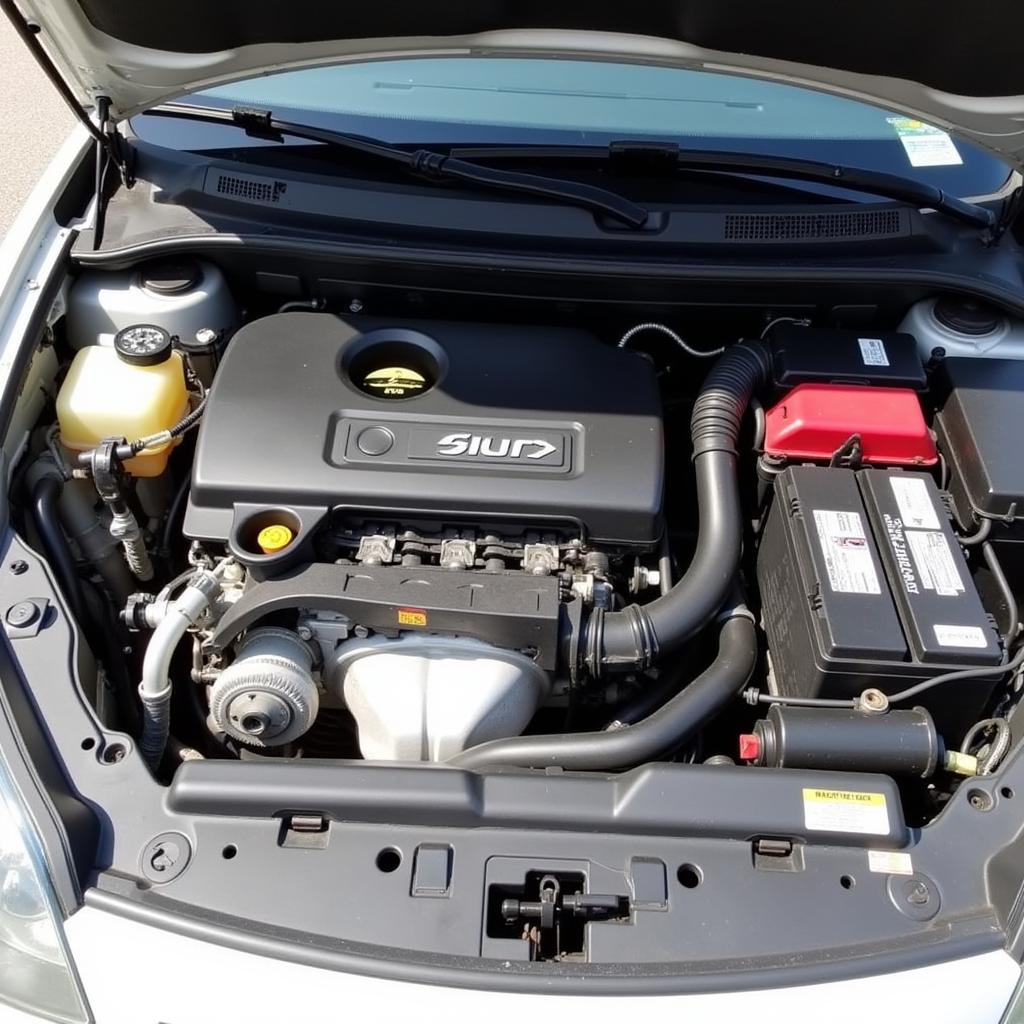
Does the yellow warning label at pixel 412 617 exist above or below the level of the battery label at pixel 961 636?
above

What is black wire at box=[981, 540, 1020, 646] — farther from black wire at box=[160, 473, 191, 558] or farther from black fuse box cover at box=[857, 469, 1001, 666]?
black wire at box=[160, 473, 191, 558]

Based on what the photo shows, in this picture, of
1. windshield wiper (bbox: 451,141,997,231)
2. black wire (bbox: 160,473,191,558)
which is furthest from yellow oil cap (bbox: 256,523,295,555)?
windshield wiper (bbox: 451,141,997,231)

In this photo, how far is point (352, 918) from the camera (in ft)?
3.89

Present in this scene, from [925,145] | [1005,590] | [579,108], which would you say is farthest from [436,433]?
[925,145]

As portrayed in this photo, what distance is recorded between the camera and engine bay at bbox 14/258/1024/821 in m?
1.46

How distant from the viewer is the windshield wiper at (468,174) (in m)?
1.80

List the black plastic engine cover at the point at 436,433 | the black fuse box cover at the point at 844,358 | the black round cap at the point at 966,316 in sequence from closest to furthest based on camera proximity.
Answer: the black plastic engine cover at the point at 436,433 → the black fuse box cover at the point at 844,358 → the black round cap at the point at 966,316

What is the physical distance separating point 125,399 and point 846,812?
4.43 feet

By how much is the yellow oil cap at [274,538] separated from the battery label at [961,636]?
101 cm

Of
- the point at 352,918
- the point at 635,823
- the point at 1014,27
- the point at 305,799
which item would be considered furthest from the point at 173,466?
the point at 1014,27

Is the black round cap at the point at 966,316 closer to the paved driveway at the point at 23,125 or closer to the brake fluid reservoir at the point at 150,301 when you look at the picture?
the brake fluid reservoir at the point at 150,301

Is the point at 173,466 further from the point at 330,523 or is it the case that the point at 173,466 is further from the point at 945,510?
the point at 945,510

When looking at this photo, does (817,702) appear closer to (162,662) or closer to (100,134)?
(162,662)

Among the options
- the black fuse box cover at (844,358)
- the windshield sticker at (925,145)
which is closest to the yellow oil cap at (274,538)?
the black fuse box cover at (844,358)
